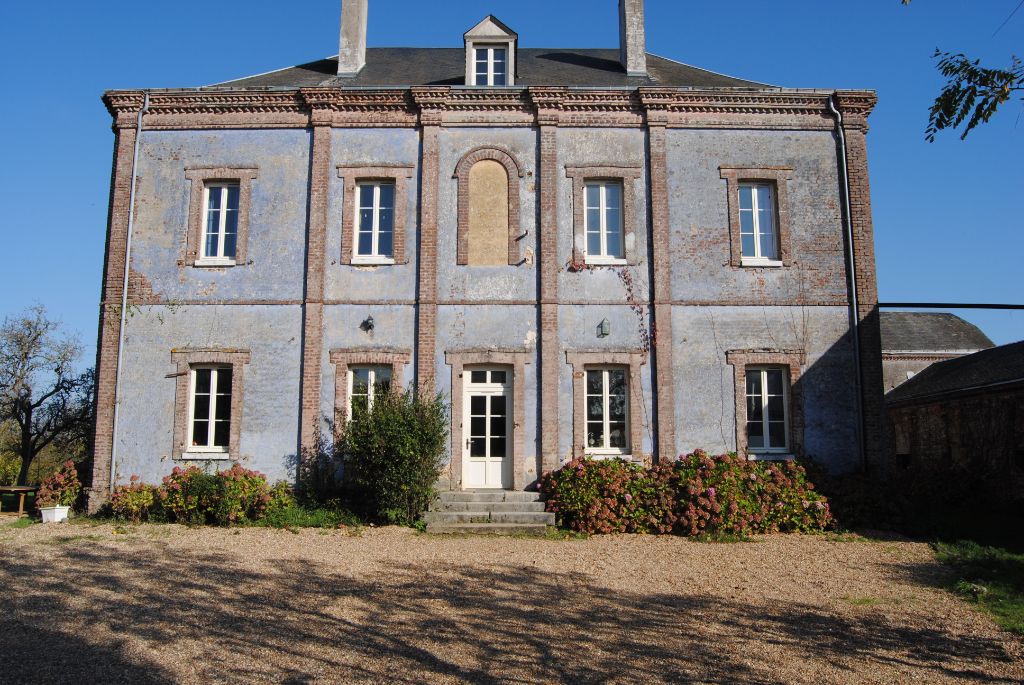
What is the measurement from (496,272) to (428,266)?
4.02 ft

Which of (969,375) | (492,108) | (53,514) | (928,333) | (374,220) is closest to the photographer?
(53,514)

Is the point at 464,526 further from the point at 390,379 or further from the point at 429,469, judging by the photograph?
the point at 390,379

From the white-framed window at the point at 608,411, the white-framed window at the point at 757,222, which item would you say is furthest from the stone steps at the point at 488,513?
the white-framed window at the point at 757,222

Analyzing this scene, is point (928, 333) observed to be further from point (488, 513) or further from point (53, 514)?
point (53, 514)

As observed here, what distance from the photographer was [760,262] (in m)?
13.1

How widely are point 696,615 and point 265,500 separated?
756 cm

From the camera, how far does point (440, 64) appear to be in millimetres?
15156

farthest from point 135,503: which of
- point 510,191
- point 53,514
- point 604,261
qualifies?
point 604,261

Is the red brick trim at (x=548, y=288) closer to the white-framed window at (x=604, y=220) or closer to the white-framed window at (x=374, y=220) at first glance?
the white-framed window at (x=604, y=220)

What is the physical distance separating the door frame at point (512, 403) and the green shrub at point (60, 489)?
6559mm

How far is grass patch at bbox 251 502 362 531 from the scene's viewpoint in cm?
1136

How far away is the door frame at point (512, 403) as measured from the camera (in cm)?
1237

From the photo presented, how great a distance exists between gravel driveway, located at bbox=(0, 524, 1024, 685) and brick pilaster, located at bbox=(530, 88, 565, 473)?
254cm

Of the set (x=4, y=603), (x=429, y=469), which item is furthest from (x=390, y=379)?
(x=4, y=603)
